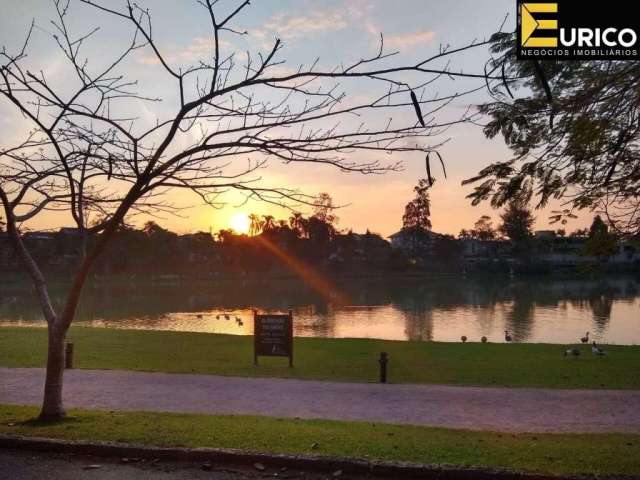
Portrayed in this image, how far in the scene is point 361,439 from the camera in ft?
24.4

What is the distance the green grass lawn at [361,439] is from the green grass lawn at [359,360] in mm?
6176

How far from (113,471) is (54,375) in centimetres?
238

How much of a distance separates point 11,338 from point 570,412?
17.7m

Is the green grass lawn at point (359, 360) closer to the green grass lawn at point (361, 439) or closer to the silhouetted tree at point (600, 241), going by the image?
the silhouetted tree at point (600, 241)

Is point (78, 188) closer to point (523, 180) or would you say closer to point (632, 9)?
point (523, 180)

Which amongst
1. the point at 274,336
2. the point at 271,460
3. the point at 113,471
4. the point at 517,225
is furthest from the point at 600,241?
the point at 517,225

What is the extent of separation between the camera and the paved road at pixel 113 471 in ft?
20.1

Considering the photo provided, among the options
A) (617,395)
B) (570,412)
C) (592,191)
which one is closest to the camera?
(592,191)

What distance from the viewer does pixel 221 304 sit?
5297 centimetres

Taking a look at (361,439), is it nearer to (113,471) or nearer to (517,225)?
(113,471)

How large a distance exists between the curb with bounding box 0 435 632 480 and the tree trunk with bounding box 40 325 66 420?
109 centimetres

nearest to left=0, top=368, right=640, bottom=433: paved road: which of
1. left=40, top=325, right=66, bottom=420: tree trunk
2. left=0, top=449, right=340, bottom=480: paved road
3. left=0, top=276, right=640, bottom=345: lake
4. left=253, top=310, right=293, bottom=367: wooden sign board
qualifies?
left=40, top=325, right=66, bottom=420: tree trunk

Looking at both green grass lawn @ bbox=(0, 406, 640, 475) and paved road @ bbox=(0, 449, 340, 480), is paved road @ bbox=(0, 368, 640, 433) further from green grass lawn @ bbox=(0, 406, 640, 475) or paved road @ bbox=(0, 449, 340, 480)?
paved road @ bbox=(0, 449, 340, 480)

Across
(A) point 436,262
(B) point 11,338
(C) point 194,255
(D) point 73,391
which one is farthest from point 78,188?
(A) point 436,262
